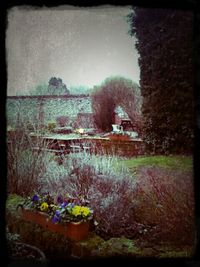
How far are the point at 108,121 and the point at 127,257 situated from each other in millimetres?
1049

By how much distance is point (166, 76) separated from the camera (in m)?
3.18

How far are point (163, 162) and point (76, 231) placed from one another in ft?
2.80

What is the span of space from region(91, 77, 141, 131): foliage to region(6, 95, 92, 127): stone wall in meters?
0.08

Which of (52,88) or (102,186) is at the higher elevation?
(52,88)

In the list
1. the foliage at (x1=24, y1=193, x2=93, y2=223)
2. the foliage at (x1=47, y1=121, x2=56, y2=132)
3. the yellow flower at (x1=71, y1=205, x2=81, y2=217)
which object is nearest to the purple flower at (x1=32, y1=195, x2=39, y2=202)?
the foliage at (x1=24, y1=193, x2=93, y2=223)

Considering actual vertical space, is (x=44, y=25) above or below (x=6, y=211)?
above

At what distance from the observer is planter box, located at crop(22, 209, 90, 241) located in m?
3.10

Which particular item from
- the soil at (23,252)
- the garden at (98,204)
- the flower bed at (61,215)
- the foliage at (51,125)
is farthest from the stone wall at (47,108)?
the soil at (23,252)

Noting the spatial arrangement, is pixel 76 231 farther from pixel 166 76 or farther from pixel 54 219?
pixel 166 76

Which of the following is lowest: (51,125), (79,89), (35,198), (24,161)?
(35,198)

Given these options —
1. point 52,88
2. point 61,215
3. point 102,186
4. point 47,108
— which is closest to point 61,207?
point 61,215

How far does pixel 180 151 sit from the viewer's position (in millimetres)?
3182

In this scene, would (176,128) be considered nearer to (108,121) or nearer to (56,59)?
(108,121)

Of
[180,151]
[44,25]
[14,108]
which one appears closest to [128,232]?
[180,151]
